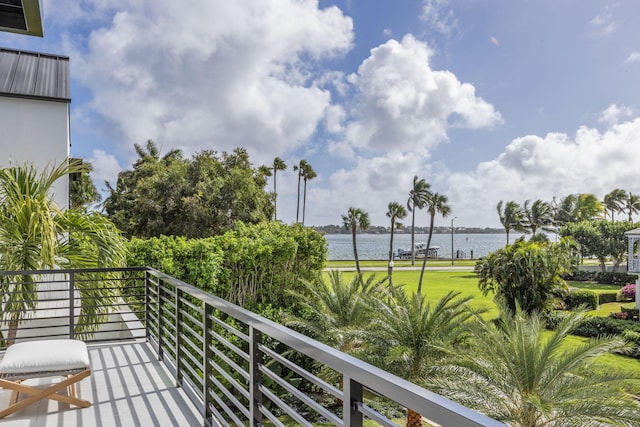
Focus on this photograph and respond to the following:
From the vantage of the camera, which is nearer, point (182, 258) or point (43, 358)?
point (43, 358)

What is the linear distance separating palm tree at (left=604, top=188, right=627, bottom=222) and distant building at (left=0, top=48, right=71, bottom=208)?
242 feet

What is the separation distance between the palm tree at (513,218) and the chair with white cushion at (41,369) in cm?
6379

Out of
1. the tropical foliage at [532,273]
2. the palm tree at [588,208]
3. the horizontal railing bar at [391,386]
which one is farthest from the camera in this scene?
the palm tree at [588,208]

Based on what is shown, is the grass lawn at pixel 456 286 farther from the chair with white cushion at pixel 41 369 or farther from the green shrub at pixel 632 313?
the chair with white cushion at pixel 41 369

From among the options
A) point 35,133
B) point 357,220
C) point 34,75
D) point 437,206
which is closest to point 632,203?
point 437,206

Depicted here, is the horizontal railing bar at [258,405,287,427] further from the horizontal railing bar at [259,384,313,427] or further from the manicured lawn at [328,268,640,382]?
the manicured lawn at [328,268,640,382]

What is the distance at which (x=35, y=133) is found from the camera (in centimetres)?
1146

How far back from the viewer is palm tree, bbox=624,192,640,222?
6800 centimetres

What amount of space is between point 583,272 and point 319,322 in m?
40.4

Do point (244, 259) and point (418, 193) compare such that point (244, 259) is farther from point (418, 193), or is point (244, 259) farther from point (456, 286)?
point (418, 193)

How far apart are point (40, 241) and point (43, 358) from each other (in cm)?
232

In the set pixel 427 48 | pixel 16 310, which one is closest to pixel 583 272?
pixel 427 48

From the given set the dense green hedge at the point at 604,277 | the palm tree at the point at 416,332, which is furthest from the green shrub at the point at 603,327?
the dense green hedge at the point at 604,277

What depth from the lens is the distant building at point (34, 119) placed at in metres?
11.2
